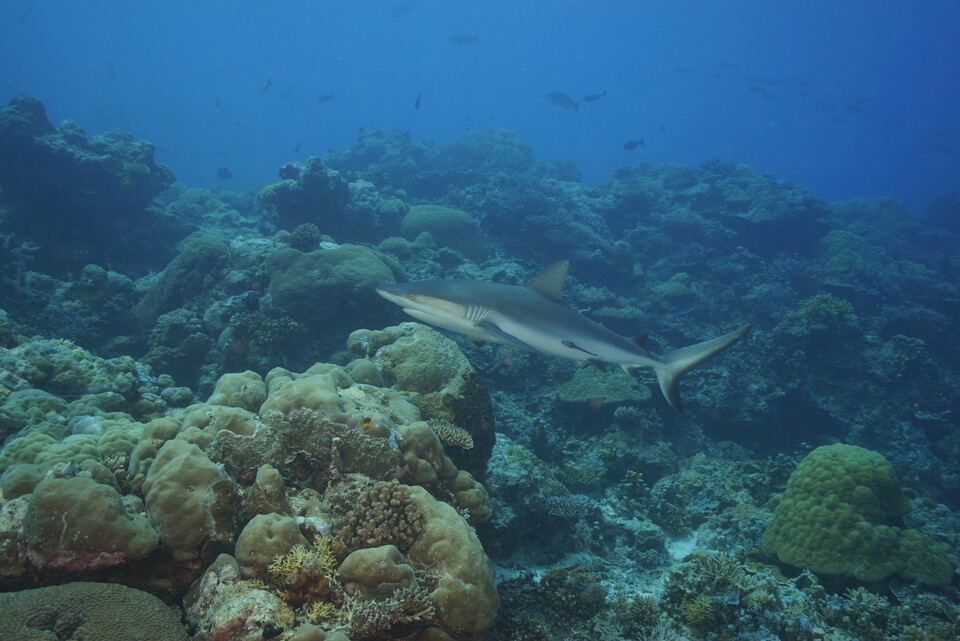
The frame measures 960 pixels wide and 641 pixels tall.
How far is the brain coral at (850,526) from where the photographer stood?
19.3 ft

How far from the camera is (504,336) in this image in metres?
4.62

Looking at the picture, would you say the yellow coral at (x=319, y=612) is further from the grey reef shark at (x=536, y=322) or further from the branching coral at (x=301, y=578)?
the grey reef shark at (x=536, y=322)

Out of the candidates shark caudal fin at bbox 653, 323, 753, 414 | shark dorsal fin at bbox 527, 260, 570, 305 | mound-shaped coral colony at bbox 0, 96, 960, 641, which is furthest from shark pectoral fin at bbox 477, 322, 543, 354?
shark caudal fin at bbox 653, 323, 753, 414

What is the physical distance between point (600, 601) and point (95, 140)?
2372 centimetres

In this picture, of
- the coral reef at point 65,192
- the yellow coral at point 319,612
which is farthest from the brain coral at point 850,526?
the coral reef at point 65,192

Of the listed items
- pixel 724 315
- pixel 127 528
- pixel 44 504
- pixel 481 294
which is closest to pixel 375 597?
pixel 127 528

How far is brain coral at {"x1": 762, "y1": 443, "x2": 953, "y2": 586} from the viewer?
19.3ft

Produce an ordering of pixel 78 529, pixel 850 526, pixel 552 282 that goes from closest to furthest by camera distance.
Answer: pixel 78 529, pixel 552 282, pixel 850 526

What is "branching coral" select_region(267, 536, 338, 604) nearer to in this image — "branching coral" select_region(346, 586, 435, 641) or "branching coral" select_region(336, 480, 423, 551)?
"branching coral" select_region(346, 586, 435, 641)

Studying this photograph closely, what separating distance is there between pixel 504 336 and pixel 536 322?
588 millimetres

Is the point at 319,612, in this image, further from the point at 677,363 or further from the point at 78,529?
the point at 677,363

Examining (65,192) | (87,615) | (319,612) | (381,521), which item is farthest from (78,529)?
(65,192)

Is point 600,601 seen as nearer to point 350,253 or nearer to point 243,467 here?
point 243,467

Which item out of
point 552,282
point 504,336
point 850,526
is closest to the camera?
point 504,336
